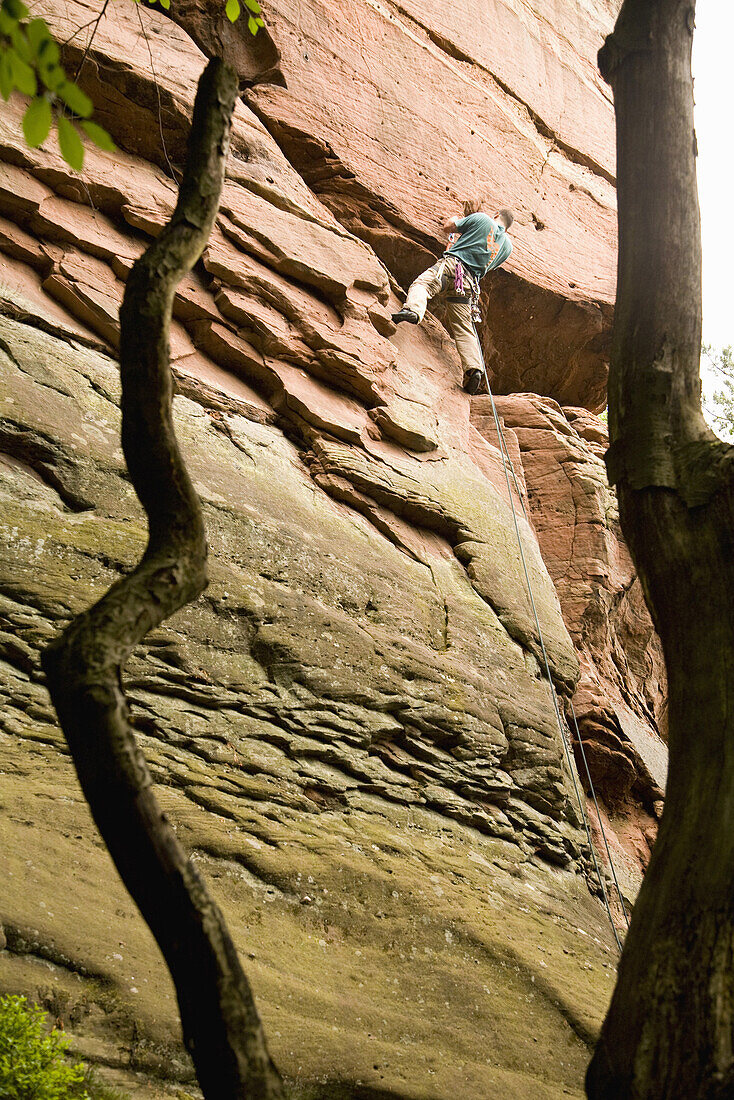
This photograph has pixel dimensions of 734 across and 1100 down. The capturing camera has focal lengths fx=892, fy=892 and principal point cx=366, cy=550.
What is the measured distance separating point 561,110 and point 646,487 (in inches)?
622

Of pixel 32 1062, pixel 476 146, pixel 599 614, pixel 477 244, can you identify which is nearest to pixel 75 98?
pixel 32 1062

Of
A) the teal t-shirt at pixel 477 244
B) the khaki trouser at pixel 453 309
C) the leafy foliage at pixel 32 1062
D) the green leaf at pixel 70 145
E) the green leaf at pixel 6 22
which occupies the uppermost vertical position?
the teal t-shirt at pixel 477 244

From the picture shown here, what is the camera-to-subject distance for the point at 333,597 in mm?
7234

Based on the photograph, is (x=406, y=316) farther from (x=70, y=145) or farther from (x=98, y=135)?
(x=70, y=145)

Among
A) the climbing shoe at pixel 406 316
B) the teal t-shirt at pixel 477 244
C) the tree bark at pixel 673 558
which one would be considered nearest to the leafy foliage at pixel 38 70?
the tree bark at pixel 673 558

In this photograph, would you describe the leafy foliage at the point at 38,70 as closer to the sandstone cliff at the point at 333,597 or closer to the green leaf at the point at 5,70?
the green leaf at the point at 5,70

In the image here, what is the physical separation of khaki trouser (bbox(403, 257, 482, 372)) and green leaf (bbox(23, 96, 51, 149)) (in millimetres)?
9017

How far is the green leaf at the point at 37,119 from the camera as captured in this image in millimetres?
2395

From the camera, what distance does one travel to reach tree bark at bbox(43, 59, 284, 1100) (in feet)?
7.13

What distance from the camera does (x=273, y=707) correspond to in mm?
6141

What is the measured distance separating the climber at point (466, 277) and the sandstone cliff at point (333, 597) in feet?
1.00

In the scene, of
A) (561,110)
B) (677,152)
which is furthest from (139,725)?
(561,110)

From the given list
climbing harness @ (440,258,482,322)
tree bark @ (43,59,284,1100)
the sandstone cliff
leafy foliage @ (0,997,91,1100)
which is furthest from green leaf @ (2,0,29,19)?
climbing harness @ (440,258,482,322)

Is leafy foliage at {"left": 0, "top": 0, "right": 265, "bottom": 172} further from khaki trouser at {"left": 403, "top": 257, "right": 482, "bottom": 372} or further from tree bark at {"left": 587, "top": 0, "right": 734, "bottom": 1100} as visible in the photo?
khaki trouser at {"left": 403, "top": 257, "right": 482, "bottom": 372}
